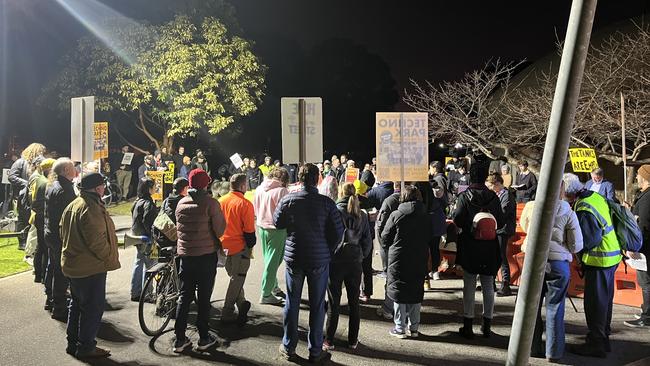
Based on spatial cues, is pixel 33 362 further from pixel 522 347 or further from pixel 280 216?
pixel 522 347

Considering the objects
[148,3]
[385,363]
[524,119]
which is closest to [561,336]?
[385,363]

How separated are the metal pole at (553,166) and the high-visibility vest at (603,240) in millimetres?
2617

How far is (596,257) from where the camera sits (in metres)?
5.80

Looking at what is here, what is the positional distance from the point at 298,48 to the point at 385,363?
115 feet

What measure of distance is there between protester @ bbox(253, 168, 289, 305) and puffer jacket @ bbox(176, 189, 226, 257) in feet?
5.53

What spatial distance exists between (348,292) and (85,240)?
9.71 feet

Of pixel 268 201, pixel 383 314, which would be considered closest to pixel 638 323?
pixel 383 314

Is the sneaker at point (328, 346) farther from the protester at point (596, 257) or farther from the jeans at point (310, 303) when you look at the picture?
the protester at point (596, 257)

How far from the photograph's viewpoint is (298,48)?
38.3 m

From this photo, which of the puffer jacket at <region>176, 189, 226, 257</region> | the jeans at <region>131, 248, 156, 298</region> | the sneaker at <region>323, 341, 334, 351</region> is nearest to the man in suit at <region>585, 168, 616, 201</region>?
the sneaker at <region>323, 341, 334, 351</region>

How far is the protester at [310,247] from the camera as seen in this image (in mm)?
5535

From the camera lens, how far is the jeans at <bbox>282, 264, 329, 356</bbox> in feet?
18.3

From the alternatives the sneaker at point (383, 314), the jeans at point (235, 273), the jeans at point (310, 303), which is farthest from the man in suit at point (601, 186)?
the jeans at point (235, 273)

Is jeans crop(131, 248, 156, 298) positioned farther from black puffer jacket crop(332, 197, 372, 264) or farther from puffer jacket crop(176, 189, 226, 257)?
black puffer jacket crop(332, 197, 372, 264)
